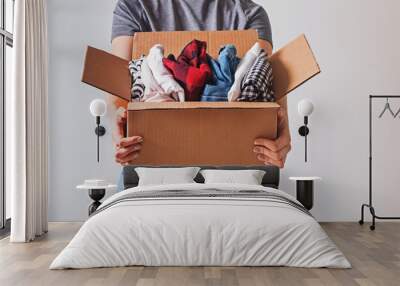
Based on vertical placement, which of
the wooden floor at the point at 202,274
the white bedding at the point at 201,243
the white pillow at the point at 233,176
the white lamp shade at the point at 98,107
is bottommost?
the wooden floor at the point at 202,274

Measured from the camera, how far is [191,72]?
4914mm

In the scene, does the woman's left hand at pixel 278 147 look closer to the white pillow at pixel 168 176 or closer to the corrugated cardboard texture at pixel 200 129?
the corrugated cardboard texture at pixel 200 129

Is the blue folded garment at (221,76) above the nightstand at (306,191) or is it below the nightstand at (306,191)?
above

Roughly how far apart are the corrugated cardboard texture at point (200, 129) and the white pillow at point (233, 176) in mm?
137

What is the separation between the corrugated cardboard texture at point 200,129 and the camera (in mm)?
4750

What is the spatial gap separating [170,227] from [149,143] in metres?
1.26

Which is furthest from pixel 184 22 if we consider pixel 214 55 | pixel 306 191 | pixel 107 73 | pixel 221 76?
pixel 306 191

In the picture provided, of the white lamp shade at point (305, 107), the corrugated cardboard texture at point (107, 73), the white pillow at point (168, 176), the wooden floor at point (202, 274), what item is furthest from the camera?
the white lamp shade at point (305, 107)

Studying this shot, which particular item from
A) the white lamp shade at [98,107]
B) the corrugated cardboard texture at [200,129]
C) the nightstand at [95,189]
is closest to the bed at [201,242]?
the corrugated cardboard texture at [200,129]

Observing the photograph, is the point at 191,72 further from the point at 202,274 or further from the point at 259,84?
the point at 202,274

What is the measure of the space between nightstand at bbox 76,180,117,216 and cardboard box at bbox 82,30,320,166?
2.77 ft

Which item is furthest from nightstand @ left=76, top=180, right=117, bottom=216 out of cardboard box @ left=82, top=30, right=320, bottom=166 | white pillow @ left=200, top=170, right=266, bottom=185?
white pillow @ left=200, top=170, right=266, bottom=185

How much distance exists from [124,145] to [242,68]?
118 cm

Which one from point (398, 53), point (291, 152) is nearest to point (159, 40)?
point (291, 152)
